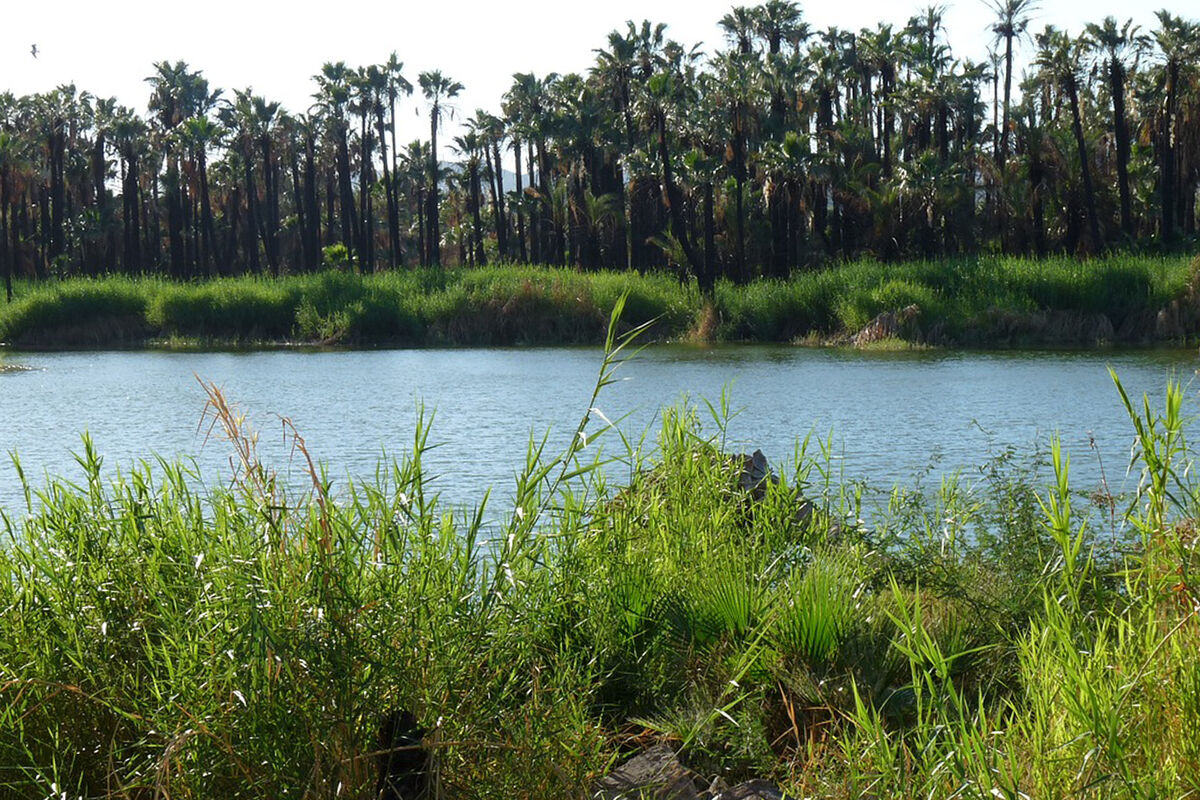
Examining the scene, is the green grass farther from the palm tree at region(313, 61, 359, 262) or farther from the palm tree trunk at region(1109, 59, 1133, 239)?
the palm tree at region(313, 61, 359, 262)

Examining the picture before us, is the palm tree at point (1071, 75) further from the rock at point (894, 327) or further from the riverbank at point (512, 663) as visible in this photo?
the riverbank at point (512, 663)

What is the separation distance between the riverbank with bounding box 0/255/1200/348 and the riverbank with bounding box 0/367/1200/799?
38.5 m

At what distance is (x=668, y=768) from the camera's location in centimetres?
466

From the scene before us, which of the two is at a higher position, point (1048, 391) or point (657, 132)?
point (657, 132)

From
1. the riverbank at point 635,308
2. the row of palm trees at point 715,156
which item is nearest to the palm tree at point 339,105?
the row of palm trees at point 715,156

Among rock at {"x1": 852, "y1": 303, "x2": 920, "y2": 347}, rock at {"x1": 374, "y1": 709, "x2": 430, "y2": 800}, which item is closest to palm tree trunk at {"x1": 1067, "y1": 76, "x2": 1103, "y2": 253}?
rock at {"x1": 852, "y1": 303, "x2": 920, "y2": 347}

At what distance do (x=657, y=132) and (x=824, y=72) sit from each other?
879cm

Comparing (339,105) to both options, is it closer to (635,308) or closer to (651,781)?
(635,308)

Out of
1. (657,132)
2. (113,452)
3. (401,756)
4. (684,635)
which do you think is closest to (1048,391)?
(113,452)

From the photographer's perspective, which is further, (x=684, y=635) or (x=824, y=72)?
(x=824, y=72)

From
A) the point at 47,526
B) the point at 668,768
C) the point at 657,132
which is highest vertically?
the point at 657,132

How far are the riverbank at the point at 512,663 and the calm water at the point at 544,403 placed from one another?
97.8 inches

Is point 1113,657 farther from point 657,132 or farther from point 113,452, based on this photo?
point 657,132

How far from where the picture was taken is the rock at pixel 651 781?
4492mm
